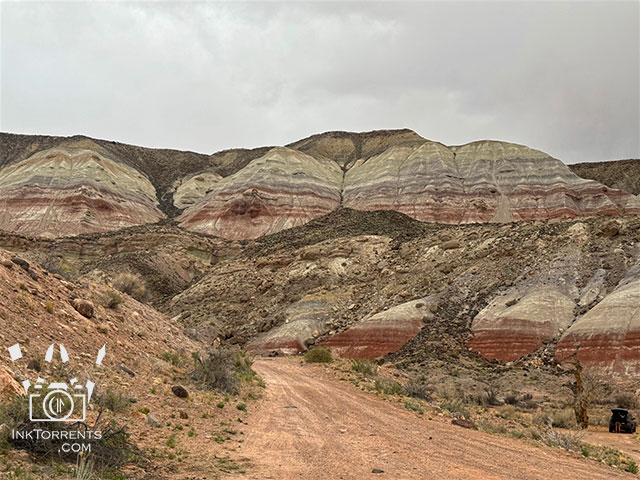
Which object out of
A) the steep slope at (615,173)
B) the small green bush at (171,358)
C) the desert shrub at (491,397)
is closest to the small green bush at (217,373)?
the small green bush at (171,358)

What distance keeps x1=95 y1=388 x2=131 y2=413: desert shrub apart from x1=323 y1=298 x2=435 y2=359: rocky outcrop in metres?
20.4

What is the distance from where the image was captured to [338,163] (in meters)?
93.9

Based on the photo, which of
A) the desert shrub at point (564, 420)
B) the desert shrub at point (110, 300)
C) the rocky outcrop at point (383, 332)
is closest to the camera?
the desert shrub at point (564, 420)

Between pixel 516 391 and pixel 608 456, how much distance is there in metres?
9.84

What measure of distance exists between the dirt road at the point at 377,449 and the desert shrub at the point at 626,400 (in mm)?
9828

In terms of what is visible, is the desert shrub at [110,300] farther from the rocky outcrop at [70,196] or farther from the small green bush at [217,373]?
the rocky outcrop at [70,196]

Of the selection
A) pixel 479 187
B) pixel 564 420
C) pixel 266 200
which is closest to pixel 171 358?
pixel 564 420

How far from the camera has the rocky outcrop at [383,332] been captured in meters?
29.1

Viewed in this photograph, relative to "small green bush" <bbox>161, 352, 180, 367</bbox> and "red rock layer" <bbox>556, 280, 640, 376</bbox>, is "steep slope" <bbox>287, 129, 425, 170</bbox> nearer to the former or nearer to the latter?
"red rock layer" <bbox>556, 280, 640, 376</bbox>

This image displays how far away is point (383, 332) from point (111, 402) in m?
21.9

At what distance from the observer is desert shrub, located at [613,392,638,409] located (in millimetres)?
19122

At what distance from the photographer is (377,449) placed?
32.1ft

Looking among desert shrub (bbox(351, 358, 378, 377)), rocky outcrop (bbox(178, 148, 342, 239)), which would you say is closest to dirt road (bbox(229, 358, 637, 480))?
desert shrub (bbox(351, 358, 378, 377))

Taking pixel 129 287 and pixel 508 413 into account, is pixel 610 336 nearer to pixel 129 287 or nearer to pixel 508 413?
pixel 508 413
